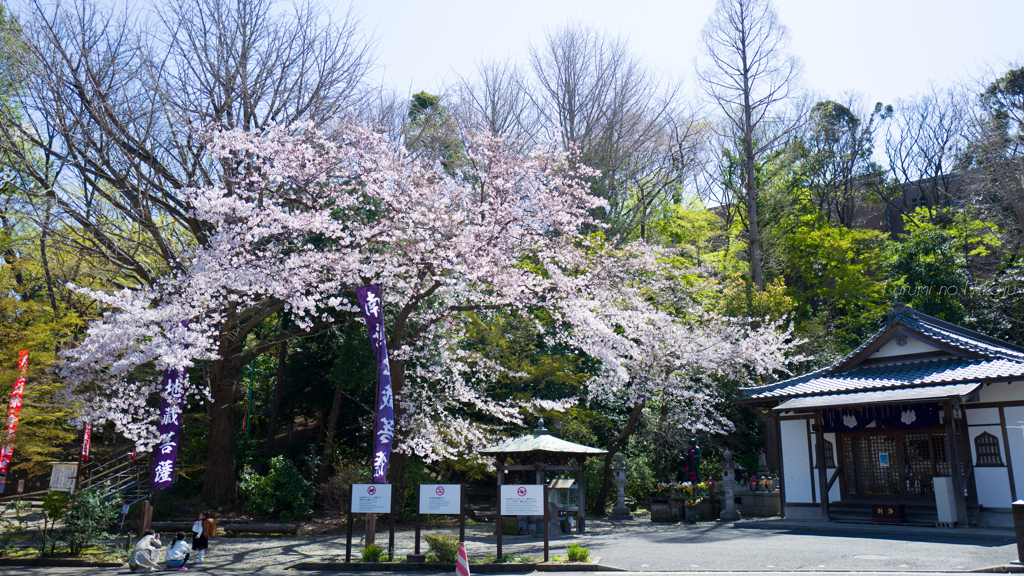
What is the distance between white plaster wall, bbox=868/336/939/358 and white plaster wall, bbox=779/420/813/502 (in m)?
2.80

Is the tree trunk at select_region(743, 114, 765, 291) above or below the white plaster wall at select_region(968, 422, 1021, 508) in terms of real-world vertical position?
above

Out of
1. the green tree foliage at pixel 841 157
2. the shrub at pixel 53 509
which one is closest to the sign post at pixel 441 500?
the shrub at pixel 53 509

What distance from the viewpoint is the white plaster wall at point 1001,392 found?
14.3 m

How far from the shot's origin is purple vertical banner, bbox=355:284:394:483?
12.3 metres

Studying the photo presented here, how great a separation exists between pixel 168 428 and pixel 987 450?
1769 centimetres

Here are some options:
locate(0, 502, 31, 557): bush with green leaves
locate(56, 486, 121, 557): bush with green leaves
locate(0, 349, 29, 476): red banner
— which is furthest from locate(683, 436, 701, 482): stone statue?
locate(0, 349, 29, 476): red banner

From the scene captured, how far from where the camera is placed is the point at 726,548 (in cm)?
1204

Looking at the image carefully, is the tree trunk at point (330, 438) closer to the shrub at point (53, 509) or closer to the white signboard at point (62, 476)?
the white signboard at point (62, 476)

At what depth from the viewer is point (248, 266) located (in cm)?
1298

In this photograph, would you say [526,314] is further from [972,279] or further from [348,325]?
[972,279]

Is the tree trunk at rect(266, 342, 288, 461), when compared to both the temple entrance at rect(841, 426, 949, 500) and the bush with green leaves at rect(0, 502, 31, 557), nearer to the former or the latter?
the bush with green leaves at rect(0, 502, 31, 557)

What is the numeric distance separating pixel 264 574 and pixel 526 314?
8093 millimetres

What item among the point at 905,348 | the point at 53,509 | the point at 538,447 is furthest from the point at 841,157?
the point at 53,509

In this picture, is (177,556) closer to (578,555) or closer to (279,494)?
(279,494)
